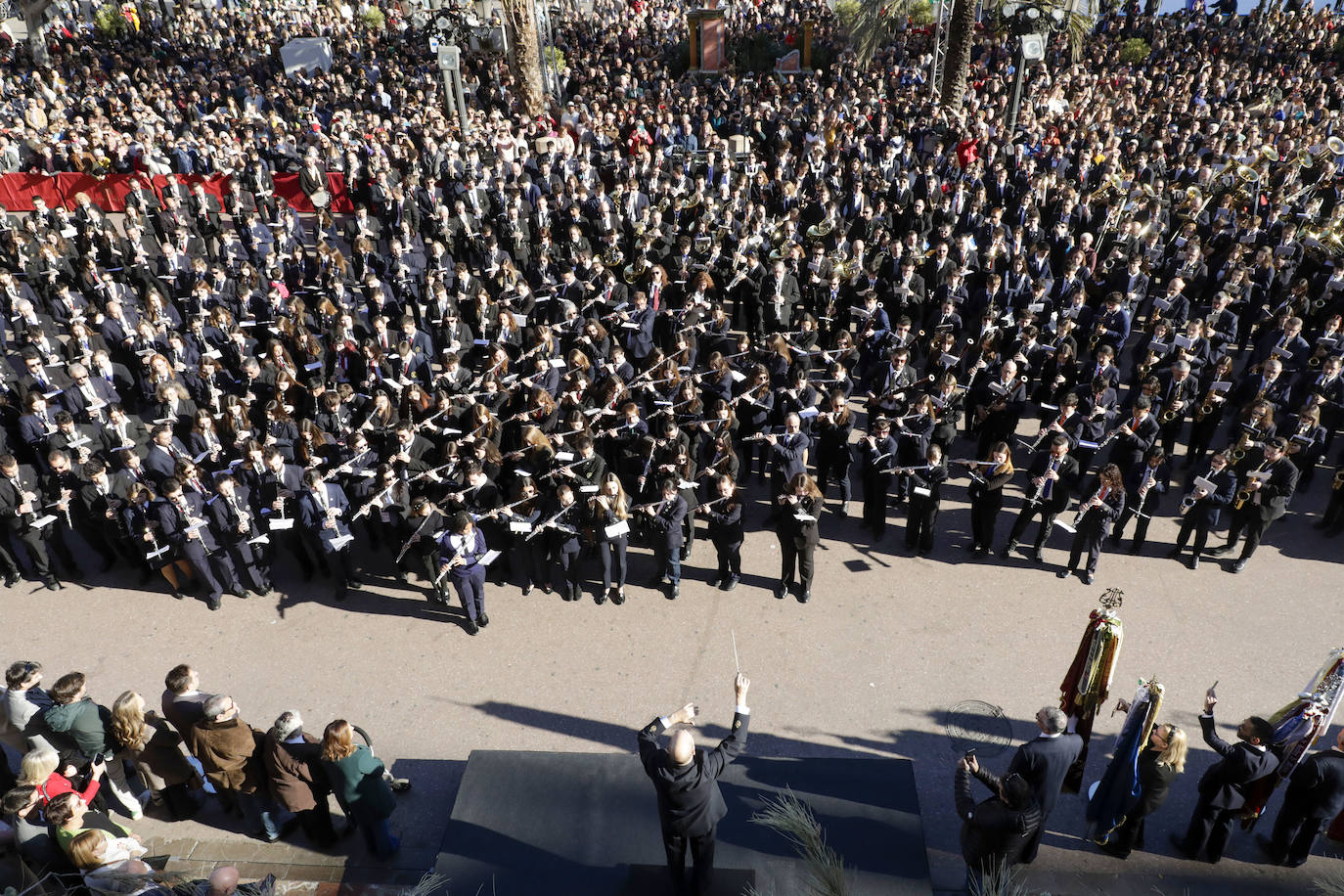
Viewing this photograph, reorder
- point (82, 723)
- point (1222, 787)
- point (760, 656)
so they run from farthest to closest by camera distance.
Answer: point (760, 656)
point (82, 723)
point (1222, 787)

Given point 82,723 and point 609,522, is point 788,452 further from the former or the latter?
point 82,723

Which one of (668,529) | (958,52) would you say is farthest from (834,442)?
(958,52)

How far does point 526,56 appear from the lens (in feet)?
69.3

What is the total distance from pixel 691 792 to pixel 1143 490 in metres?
6.19

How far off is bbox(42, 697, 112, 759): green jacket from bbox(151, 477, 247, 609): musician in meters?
2.42

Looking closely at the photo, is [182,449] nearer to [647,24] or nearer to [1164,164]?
[1164,164]

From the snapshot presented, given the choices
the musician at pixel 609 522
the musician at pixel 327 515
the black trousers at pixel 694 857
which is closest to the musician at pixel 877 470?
the musician at pixel 609 522

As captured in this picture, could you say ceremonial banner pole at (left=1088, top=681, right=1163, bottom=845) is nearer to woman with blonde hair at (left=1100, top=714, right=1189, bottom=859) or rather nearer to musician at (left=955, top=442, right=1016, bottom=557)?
woman with blonde hair at (left=1100, top=714, right=1189, bottom=859)

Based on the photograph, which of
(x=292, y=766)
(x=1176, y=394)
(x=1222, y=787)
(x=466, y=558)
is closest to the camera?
(x=1222, y=787)

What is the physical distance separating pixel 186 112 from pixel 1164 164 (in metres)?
24.4

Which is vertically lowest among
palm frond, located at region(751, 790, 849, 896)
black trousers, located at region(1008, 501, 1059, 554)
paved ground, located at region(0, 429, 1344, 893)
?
paved ground, located at region(0, 429, 1344, 893)

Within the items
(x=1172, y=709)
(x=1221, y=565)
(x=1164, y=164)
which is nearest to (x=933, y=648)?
(x=1172, y=709)

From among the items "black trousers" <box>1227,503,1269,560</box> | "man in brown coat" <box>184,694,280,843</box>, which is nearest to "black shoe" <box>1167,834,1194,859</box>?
"black trousers" <box>1227,503,1269,560</box>

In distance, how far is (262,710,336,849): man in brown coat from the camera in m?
→ 5.30
